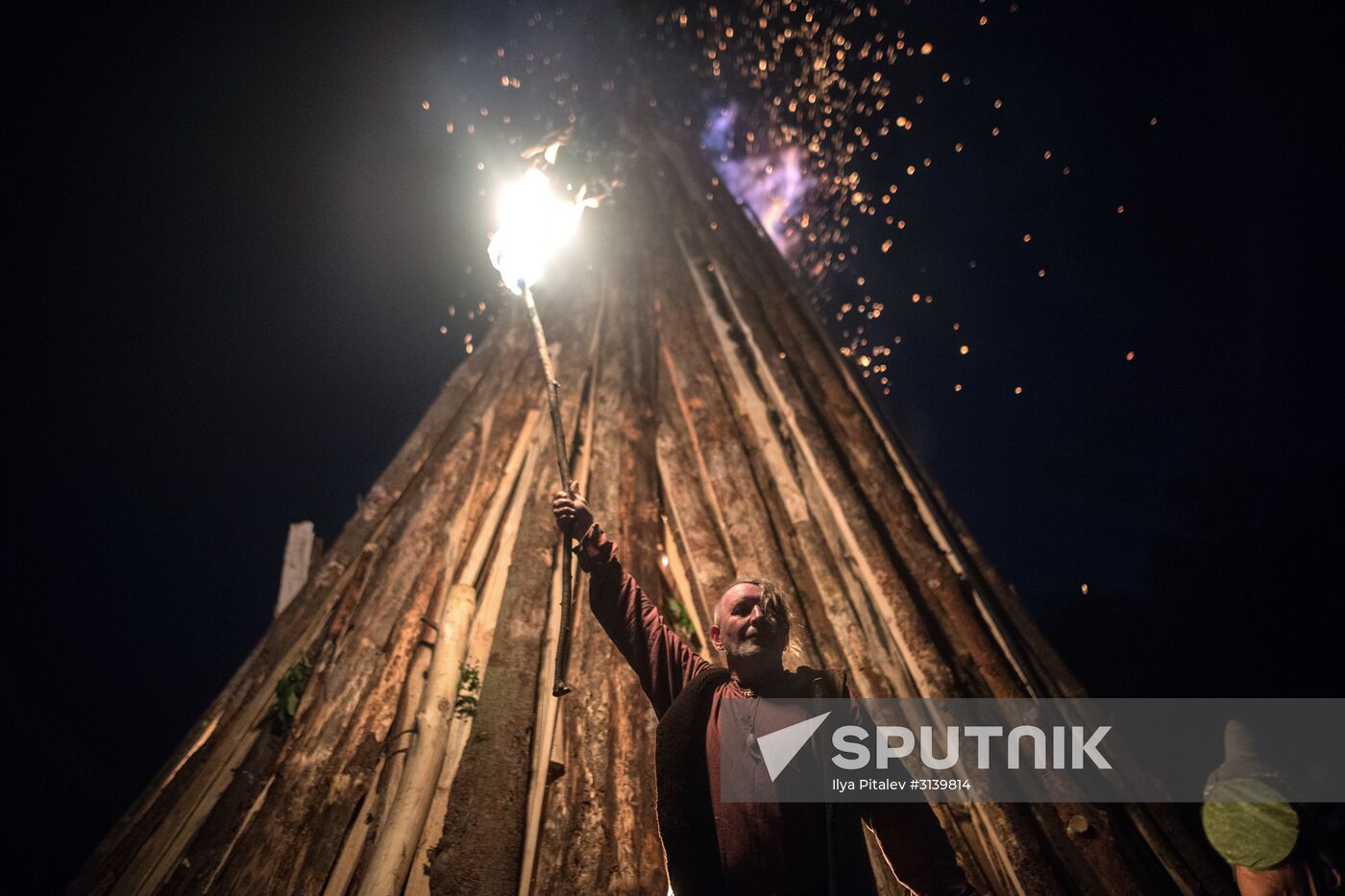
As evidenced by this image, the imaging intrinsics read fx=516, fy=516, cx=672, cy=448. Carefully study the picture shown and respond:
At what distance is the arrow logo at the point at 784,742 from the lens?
75.2 inches

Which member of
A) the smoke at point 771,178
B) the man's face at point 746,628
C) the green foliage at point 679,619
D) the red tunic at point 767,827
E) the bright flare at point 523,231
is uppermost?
the smoke at point 771,178

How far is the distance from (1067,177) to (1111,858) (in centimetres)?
3538

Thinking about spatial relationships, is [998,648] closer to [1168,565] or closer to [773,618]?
[773,618]

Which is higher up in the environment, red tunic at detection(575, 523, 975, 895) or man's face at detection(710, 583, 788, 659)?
man's face at detection(710, 583, 788, 659)

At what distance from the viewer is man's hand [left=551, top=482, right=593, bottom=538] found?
7.98 ft

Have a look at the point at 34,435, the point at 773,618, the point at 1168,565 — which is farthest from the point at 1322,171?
the point at 34,435

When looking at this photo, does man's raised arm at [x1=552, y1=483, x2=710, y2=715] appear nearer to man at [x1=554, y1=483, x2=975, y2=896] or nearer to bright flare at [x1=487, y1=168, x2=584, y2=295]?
man at [x1=554, y1=483, x2=975, y2=896]

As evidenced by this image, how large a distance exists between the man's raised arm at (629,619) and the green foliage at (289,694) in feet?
6.33

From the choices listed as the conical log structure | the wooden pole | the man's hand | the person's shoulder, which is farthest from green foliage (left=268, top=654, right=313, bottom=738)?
the person's shoulder

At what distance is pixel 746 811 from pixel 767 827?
0.08 m

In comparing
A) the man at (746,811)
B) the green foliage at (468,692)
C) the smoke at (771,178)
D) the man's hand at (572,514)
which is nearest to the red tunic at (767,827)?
the man at (746,811)

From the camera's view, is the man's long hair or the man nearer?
the man

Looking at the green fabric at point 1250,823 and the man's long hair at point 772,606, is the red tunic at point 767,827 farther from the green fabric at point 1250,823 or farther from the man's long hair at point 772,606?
the green fabric at point 1250,823

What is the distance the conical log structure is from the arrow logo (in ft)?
2.32
